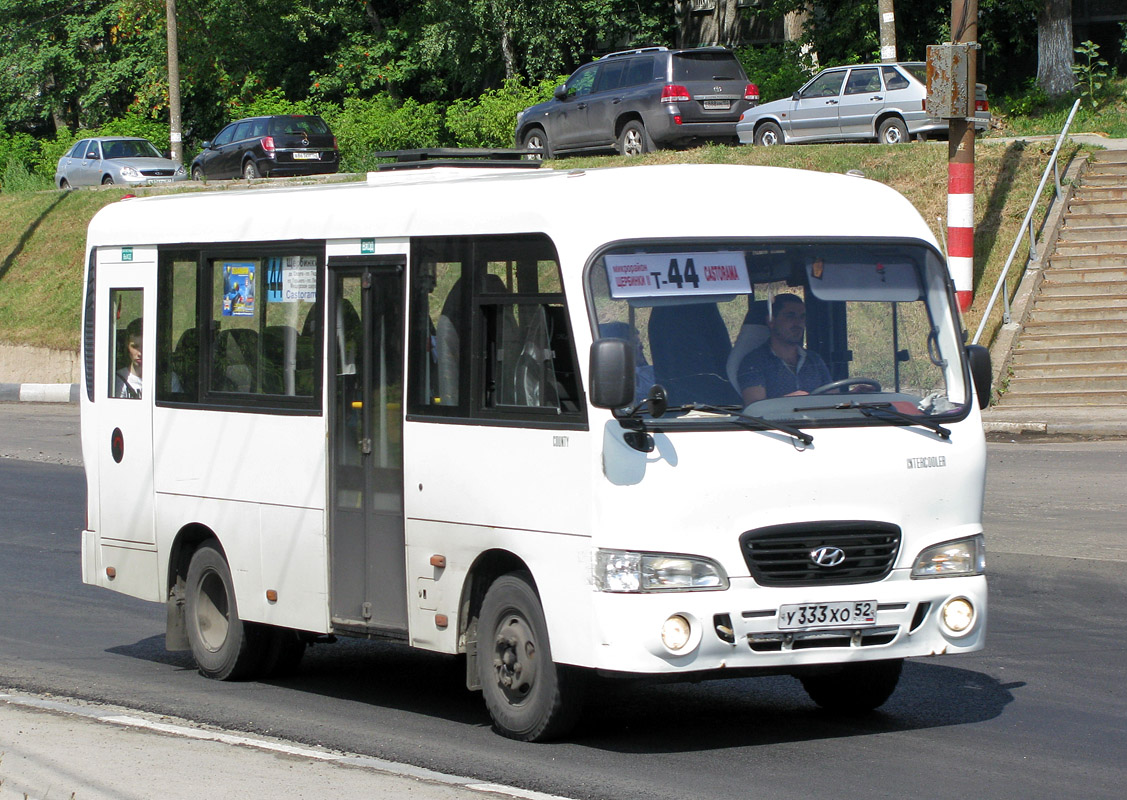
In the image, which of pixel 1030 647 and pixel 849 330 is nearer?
pixel 849 330

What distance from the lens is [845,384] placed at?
6895 mm

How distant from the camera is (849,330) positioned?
23.0 feet

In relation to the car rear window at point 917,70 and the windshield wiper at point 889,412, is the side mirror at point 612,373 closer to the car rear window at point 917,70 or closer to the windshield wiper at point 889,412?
the windshield wiper at point 889,412

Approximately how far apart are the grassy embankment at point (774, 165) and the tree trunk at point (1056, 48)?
11.2m

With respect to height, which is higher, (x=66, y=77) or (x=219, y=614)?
(x=66, y=77)

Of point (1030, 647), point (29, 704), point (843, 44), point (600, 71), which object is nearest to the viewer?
point (29, 704)

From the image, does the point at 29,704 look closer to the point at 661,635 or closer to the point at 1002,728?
the point at 661,635

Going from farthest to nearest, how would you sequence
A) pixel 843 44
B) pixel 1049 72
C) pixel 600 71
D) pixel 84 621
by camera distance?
pixel 843 44 < pixel 1049 72 < pixel 600 71 < pixel 84 621

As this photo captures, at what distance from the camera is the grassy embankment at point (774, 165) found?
2394 cm

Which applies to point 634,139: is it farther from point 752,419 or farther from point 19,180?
point 19,180

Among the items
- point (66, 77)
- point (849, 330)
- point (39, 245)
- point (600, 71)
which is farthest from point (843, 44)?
point (849, 330)

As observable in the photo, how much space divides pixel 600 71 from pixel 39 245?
569 inches

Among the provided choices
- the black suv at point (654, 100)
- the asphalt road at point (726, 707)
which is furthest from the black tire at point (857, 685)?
the black suv at point (654, 100)

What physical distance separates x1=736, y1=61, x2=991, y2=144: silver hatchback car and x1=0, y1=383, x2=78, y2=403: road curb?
42.4ft
